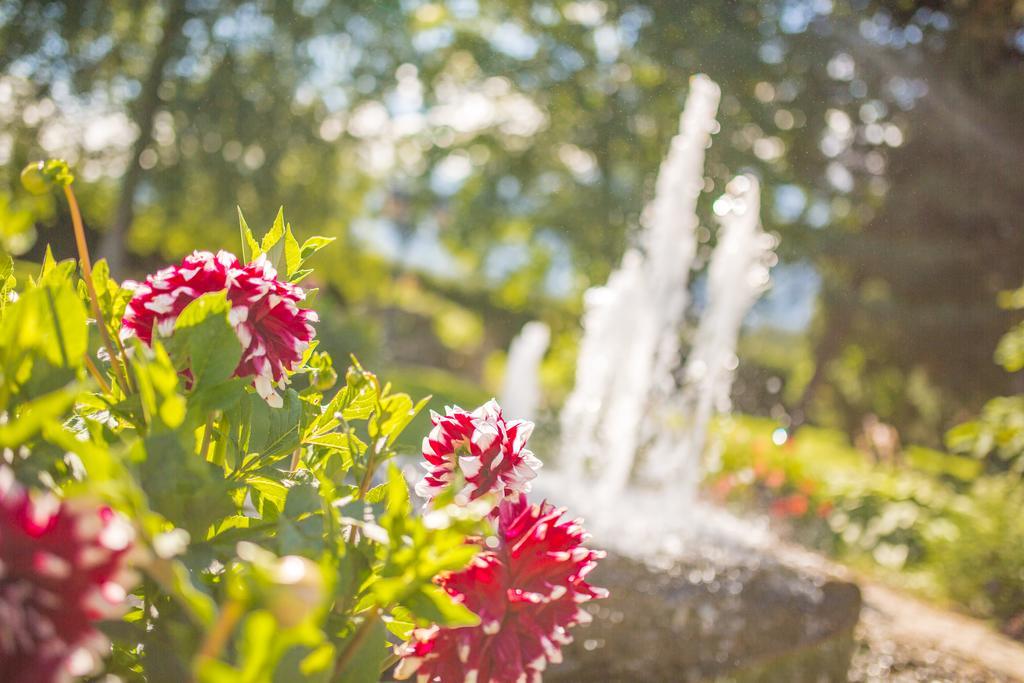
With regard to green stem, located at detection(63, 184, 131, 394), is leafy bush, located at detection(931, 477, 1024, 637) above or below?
below

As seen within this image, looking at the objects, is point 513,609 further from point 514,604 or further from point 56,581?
point 56,581

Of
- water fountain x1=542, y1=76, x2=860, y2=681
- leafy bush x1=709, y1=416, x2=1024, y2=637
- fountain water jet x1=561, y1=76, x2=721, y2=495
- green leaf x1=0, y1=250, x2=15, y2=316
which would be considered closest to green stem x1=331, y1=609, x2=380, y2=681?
green leaf x1=0, y1=250, x2=15, y2=316

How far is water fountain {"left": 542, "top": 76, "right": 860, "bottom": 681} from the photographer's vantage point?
3205mm

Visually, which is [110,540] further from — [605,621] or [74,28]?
[74,28]

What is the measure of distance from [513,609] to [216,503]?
0.99 ft

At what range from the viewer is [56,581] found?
0.51 meters

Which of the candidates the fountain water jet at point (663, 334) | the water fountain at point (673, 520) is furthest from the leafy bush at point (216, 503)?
the fountain water jet at point (663, 334)

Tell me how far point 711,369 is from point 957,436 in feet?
8.73

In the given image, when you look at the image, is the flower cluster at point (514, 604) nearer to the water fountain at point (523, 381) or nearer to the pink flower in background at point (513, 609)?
the pink flower in background at point (513, 609)

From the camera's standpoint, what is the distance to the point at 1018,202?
465 inches

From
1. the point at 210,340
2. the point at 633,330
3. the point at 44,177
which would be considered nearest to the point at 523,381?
the point at 633,330

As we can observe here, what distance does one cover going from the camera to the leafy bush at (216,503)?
505 millimetres

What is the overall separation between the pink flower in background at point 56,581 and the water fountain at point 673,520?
2513 millimetres

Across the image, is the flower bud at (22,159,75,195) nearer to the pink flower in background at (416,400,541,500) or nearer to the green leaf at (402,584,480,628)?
the pink flower in background at (416,400,541,500)
